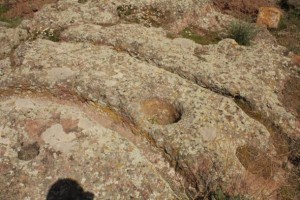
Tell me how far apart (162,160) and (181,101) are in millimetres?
1843

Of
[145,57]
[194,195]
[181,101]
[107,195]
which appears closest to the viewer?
[107,195]

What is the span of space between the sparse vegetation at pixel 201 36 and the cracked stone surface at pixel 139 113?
0.86 metres

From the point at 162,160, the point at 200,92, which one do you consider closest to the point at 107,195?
the point at 162,160

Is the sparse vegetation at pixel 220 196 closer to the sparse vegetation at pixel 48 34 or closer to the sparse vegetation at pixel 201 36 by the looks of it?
the sparse vegetation at pixel 201 36

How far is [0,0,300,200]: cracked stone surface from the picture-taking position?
8570 mm

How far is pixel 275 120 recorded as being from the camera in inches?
418

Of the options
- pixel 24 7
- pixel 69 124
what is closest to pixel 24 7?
pixel 24 7

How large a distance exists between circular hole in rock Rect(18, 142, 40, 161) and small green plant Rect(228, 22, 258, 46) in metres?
8.50

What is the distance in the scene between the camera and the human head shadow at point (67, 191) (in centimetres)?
809

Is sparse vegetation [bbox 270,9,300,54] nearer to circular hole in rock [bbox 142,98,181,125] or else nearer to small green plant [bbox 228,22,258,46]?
small green plant [bbox 228,22,258,46]

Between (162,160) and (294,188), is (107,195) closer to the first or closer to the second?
(162,160)

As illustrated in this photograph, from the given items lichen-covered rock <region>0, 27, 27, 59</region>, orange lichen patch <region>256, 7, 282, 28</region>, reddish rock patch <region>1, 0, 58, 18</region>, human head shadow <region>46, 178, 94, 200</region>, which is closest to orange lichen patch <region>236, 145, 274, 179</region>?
human head shadow <region>46, 178, 94, 200</region>

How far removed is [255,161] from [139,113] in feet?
10.5

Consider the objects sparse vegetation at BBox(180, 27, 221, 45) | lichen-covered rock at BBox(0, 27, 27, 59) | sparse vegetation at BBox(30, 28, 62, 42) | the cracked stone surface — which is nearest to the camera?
the cracked stone surface
